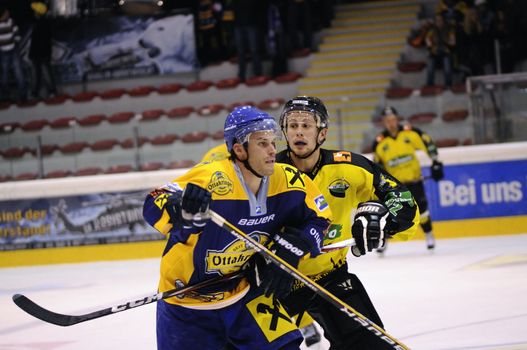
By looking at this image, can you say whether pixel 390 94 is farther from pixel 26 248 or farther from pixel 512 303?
pixel 512 303

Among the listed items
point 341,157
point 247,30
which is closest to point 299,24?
point 247,30

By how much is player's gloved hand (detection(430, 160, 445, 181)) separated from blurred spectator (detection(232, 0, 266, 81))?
466cm

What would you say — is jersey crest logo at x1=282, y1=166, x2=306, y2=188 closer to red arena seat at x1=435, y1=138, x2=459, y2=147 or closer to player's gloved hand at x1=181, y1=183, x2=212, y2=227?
player's gloved hand at x1=181, y1=183, x2=212, y2=227

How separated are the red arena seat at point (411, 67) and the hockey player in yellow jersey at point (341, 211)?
9.21 meters

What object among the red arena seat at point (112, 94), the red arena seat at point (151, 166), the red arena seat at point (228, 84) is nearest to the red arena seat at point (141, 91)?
the red arena seat at point (112, 94)

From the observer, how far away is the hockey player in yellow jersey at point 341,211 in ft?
12.5

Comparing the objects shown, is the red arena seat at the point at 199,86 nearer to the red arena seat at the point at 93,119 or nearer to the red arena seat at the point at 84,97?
the red arena seat at the point at 93,119

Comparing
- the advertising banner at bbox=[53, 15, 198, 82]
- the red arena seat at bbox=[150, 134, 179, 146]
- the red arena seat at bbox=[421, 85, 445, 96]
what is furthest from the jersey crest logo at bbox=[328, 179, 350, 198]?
the advertising banner at bbox=[53, 15, 198, 82]

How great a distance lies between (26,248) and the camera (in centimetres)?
1052

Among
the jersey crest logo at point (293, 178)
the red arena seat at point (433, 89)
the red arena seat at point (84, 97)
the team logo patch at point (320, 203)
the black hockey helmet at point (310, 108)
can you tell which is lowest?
the red arena seat at point (84, 97)

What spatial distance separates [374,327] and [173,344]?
79cm

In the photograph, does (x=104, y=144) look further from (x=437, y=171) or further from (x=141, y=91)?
(x=141, y=91)

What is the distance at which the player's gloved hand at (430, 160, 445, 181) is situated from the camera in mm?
9070

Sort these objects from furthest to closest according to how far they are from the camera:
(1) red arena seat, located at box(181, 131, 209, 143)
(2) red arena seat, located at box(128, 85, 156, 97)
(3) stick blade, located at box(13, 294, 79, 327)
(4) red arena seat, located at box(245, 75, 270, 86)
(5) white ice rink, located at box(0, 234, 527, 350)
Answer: (2) red arena seat, located at box(128, 85, 156, 97) → (4) red arena seat, located at box(245, 75, 270, 86) → (1) red arena seat, located at box(181, 131, 209, 143) → (5) white ice rink, located at box(0, 234, 527, 350) → (3) stick blade, located at box(13, 294, 79, 327)
